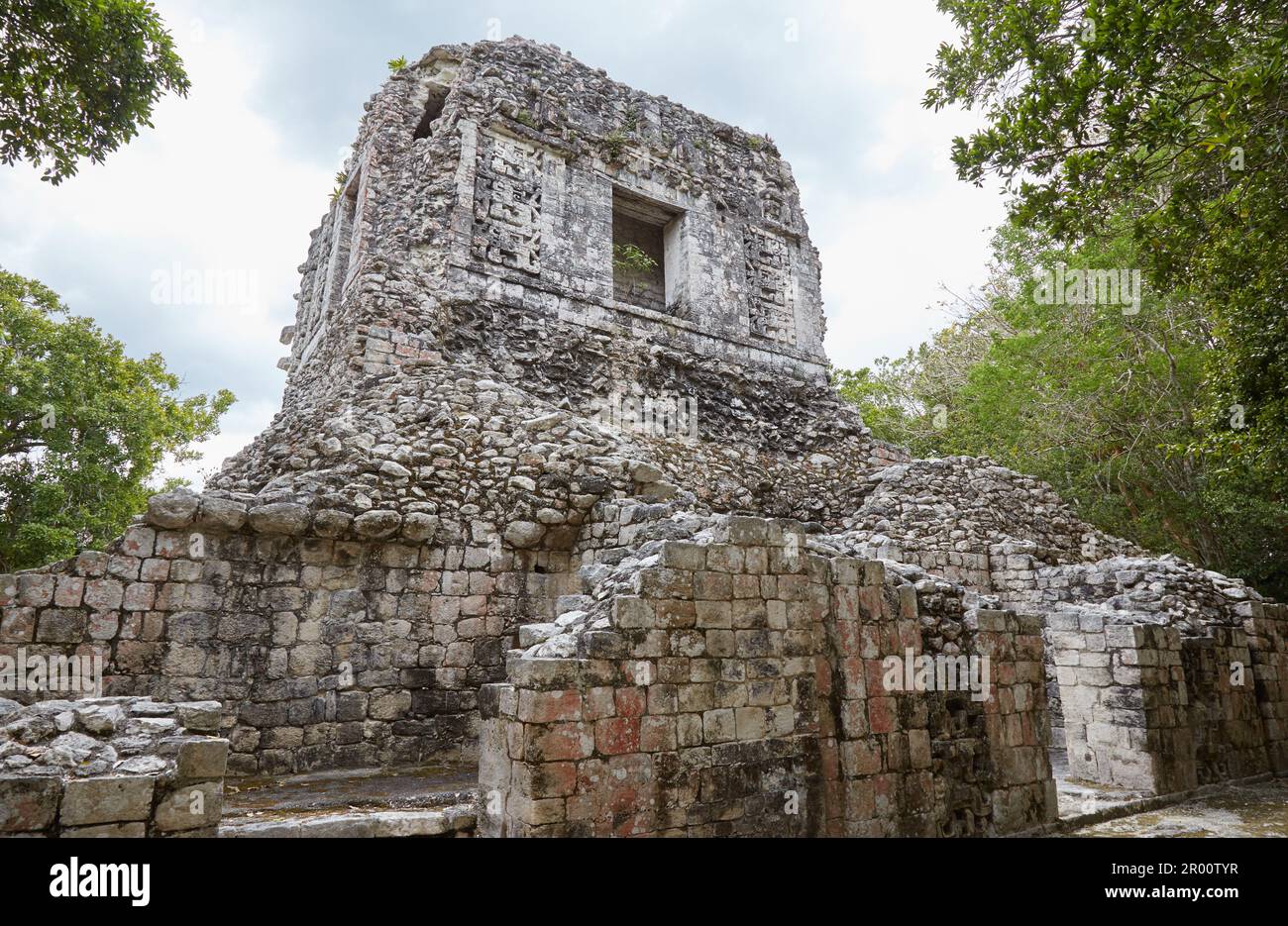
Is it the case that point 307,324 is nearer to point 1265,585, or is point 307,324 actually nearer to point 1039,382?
point 1039,382

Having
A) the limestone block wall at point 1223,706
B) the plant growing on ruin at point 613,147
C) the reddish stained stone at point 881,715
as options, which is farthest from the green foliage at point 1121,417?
the reddish stained stone at point 881,715

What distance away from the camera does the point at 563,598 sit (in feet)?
18.3

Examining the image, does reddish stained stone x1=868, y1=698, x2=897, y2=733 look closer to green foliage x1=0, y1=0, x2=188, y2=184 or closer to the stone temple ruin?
the stone temple ruin

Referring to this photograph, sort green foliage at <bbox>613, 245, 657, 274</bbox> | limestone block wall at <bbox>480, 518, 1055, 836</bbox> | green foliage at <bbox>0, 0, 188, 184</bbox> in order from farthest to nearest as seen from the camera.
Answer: green foliage at <bbox>613, 245, 657, 274</bbox>, green foliage at <bbox>0, 0, 188, 184</bbox>, limestone block wall at <bbox>480, 518, 1055, 836</bbox>

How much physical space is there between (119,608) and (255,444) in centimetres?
463

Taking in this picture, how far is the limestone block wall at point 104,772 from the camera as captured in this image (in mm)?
3123

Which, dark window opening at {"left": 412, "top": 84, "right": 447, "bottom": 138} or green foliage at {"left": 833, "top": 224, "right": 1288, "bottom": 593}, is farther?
green foliage at {"left": 833, "top": 224, "right": 1288, "bottom": 593}

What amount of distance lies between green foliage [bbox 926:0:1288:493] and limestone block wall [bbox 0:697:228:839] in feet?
27.9

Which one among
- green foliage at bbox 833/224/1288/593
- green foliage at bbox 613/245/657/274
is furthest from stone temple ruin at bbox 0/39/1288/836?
green foliage at bbox 833/224/1288/593

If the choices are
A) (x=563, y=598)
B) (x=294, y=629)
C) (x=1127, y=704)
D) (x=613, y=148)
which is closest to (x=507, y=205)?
(x=613, y=148)

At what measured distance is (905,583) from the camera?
643cm

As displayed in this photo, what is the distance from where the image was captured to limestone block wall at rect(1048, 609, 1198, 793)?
791 centimetres
